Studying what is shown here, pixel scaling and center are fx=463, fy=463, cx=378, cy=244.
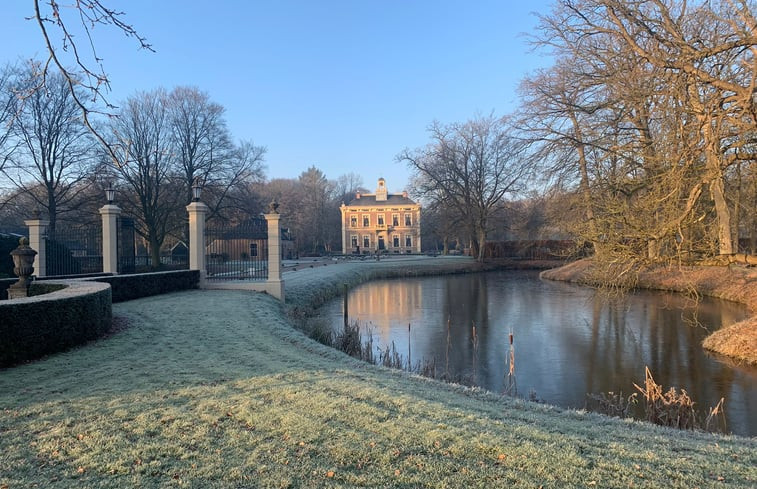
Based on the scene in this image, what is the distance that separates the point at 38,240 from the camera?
1184 centimetres

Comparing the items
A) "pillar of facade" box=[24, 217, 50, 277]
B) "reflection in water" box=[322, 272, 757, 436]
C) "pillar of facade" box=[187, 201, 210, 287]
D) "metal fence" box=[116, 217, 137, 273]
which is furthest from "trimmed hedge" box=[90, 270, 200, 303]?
"reflection in water" box=[322, 272, 757, 436]

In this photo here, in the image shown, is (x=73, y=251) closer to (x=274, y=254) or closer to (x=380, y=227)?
(x=274, y=254)

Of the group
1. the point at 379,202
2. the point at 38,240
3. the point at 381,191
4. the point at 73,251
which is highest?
the point at 381,191

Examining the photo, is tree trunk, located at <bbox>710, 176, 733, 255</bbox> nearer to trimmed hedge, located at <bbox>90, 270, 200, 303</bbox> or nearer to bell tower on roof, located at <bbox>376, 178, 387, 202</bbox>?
trimmed hedge, located at <bbox>90, 270, 200, 303</bbox>

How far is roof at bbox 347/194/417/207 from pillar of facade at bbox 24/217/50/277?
46.2m

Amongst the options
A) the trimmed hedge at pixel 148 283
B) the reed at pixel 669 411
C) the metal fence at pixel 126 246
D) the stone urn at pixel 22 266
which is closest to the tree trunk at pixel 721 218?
the reed at pixel 669 411

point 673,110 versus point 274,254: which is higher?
point 673,110

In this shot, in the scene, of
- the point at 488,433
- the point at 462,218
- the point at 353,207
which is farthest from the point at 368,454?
the point at 353,207

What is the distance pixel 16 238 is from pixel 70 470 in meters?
13.8

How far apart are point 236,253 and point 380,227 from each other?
4314cm

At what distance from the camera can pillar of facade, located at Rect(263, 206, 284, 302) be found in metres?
12.3

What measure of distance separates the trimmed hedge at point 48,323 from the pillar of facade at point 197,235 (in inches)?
236

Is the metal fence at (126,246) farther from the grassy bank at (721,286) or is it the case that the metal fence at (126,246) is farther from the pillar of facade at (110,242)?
the grassy bank at (721,286)

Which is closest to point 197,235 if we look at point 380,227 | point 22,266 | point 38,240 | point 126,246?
point 38,240
